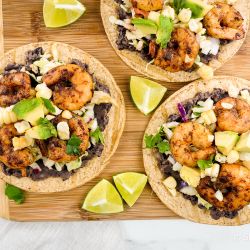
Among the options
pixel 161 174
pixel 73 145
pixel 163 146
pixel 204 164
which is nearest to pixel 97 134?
pixel 73 145

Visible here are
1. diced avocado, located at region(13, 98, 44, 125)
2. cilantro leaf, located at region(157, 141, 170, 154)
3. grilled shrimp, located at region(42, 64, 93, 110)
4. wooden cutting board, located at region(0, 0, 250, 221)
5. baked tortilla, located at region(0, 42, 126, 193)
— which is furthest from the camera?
wooden cutting board, located at region(0, 0, 250, 221)

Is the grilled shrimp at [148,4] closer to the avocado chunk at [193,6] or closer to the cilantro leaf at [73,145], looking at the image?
the avocado chunk at [193,6]

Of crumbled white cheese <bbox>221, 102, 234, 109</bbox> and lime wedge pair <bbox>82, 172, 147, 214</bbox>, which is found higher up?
crumbled white cheese <bbox>221, 102, 234, 109</bbox>

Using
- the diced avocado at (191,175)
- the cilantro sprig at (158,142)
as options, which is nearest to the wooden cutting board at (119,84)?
the cilantro sprig at (158,142)

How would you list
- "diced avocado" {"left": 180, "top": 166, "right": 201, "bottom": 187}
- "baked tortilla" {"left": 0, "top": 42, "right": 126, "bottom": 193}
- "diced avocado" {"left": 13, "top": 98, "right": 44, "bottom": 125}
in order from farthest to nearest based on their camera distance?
1. "baked tortilla" {"left": 0, "top": 42, "right": 126, "bottom": 193}
2. "diced avocado" {"left": 180, "top": 166, "right": 201, "bottom": 187}
3. "diced avocado" {"left": 13, "top": 98, "right": 44, "bottom": 125}

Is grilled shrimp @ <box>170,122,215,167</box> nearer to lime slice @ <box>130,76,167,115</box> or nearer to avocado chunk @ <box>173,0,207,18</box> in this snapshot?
lime slice @ <box>130,76,167,115</box>

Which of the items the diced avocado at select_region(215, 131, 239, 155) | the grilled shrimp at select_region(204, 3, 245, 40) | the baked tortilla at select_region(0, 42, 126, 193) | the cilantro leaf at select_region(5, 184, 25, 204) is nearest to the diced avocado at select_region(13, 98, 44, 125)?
the baked tortilla at select_region(0, 42, 126, 193)
